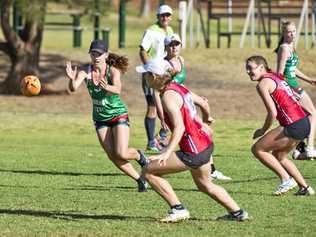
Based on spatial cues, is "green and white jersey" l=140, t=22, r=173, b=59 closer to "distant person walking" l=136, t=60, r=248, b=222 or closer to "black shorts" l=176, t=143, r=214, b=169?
"distant person walking" l=136, t=60, r=248, b=222

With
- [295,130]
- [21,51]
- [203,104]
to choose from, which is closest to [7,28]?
[21,51]

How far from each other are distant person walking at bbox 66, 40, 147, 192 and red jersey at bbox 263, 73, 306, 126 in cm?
175

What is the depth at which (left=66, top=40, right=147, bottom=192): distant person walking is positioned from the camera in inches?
505

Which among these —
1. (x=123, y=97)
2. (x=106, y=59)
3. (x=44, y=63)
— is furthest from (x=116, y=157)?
(x=44, y=63)

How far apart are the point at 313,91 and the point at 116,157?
58.0 ft

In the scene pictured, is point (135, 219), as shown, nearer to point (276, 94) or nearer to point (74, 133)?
point (276, 94)

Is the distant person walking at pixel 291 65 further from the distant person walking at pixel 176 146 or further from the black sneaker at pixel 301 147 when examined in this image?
the distant person walking at pixel 176 146

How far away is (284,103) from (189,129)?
7.99ft

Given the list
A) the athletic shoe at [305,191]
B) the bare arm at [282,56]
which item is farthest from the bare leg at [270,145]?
the bare arm at [282,56]

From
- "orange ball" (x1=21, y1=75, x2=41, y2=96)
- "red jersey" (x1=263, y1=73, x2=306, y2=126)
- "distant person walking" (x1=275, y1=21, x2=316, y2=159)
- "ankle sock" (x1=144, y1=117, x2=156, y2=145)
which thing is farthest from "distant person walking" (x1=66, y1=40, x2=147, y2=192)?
"ankle sock" (x1=144, y1=117, x2=156, y2=145)

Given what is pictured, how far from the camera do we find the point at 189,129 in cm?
1059

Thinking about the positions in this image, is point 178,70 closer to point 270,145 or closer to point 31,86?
point 270,145

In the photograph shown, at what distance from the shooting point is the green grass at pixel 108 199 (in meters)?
10.6

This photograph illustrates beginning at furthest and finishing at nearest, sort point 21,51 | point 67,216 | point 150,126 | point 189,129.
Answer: point 21,51, point 150,126, point 67,216, point 189,129
